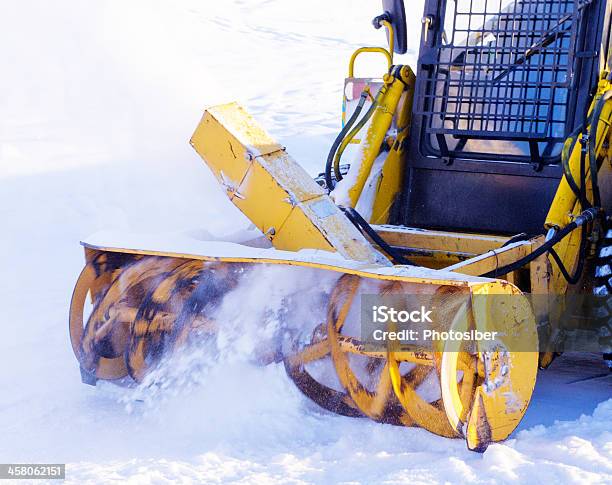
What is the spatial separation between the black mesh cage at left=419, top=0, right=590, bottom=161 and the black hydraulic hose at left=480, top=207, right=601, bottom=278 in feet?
2.18

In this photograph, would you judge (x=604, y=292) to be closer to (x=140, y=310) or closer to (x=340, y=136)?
(x=340, y=136)

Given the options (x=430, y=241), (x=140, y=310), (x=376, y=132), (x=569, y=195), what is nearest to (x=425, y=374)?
(x=430, y=241)

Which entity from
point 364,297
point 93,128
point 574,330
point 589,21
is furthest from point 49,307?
point 93,128

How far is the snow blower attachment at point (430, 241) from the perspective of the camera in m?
3.80

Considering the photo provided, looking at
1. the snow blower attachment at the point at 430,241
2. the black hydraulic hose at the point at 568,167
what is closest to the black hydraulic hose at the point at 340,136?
the snow blower attachment at the point at 430,241

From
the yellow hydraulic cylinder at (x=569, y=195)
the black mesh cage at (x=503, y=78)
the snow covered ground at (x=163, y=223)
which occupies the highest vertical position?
the black mesh cage at (x=503, y=78)

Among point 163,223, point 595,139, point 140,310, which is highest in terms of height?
point 595,139

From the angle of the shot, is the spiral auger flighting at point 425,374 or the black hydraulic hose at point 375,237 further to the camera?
the black hydraulic hose at point 375,237

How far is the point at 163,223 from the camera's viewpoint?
7.97m

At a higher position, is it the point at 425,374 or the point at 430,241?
the point at 430,241

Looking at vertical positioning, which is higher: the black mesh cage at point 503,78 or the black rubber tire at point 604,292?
the black mesh cage at point 503,78

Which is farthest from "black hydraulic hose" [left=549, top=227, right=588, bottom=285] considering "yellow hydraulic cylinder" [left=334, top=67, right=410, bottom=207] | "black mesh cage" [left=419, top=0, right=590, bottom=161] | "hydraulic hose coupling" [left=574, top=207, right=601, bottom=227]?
"yellow hydraulic cylinder" [left=334, top=67, right=410, bottom=207]

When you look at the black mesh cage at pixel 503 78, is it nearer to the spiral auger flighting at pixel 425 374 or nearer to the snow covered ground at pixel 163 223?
the snow covered ground at pixel 163 223

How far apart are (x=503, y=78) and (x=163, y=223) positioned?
3.61m
